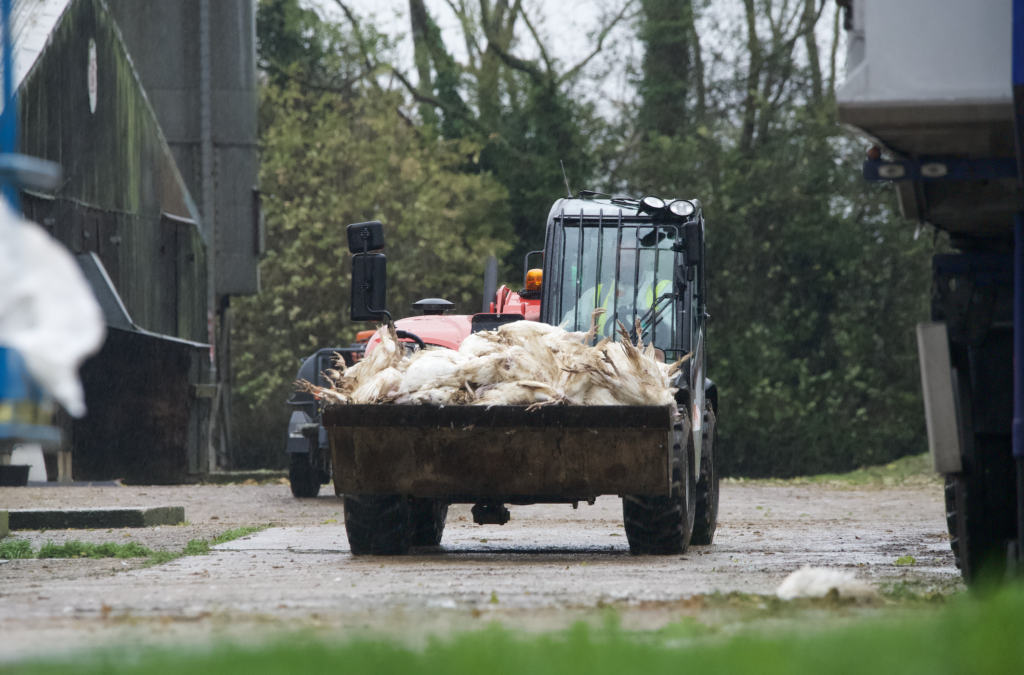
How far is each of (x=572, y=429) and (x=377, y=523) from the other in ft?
6.06

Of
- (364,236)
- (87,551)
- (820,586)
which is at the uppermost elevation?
(364,236)

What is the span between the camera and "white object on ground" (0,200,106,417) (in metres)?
4.05

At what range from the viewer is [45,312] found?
4.15 m

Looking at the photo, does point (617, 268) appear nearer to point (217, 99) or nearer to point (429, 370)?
point (429, 370)

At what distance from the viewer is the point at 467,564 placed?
9445mm

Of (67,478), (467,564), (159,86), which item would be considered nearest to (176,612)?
(467,564)

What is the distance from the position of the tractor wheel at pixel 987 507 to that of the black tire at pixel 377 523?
4457mm

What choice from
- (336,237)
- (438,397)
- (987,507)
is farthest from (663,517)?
(336,237)

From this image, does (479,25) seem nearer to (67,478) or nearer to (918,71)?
(67,478)

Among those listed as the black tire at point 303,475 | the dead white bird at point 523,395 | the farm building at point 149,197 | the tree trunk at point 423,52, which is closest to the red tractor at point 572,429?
the dead white bird at point 523,395

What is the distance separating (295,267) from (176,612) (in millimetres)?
28266

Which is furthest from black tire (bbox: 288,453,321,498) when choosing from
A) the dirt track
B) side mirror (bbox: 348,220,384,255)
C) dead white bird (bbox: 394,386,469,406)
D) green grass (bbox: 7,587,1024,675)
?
green grass (bbox: 7,587,1024,675)

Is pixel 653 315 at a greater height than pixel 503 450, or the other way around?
pixel 653 315

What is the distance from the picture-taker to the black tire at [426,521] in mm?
11297
